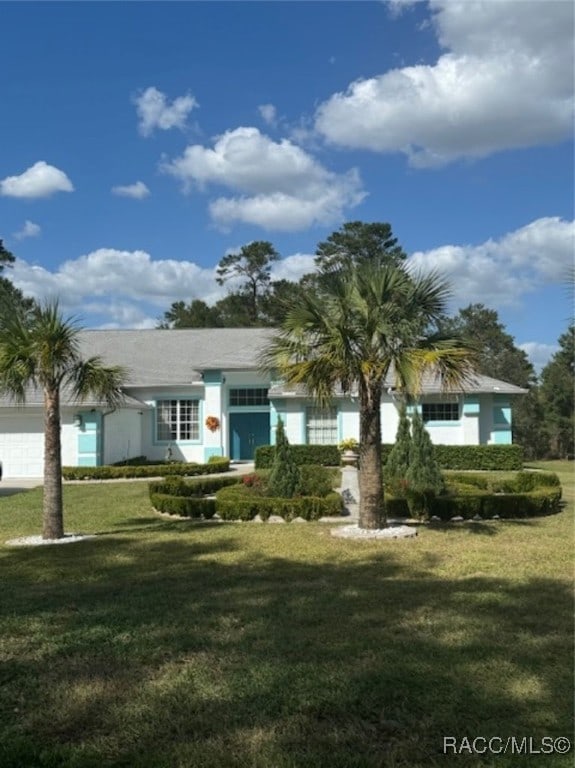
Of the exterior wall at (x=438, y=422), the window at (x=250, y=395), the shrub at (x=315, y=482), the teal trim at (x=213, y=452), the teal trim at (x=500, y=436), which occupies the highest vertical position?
the window at (x=250, y=395)

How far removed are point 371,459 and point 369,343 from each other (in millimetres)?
1900

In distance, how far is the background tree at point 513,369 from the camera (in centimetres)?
4153

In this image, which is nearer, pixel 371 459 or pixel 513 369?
pixel 371 459

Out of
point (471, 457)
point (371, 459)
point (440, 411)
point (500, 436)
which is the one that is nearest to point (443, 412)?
point (440, 411)

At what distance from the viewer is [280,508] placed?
42.7 ft

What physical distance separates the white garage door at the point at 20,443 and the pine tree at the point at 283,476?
13.8 m

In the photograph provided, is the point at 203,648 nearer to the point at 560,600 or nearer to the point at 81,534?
the point at 560,600

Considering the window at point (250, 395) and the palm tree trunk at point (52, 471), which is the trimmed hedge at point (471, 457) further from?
the palm tree trunk at point (52, 471)

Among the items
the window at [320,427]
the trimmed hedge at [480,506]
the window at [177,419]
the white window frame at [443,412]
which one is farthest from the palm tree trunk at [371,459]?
the window at [177,419]

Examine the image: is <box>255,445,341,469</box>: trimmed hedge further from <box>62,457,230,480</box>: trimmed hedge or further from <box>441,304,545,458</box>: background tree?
<box>441,304,545,458</box>: background tree

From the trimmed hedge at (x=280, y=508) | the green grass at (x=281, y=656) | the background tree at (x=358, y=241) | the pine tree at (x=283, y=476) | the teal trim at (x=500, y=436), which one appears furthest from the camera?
the background tree at (x=358, y=241)

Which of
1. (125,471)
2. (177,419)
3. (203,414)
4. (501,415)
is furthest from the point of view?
(177,419)

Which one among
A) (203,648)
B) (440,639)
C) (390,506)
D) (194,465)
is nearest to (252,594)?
(203,648)

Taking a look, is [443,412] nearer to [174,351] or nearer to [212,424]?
[212,424]
